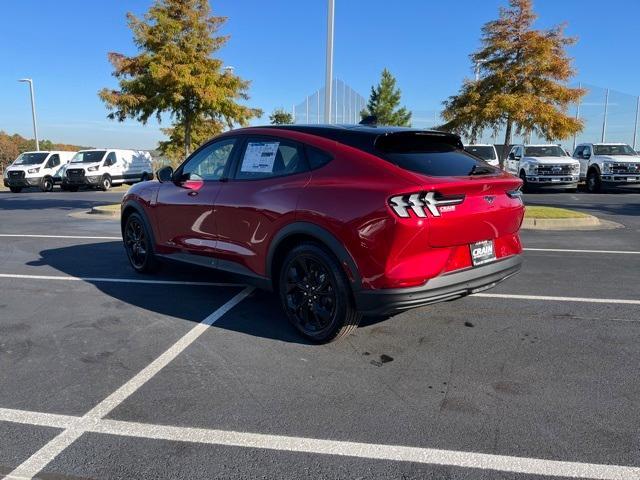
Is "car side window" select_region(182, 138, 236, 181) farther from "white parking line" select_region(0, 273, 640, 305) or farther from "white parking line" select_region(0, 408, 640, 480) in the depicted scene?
"white parking line" select_region(0, 408, 640, 480)

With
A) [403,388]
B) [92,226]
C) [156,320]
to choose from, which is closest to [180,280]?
[156,320]

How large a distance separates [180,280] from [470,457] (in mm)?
4411

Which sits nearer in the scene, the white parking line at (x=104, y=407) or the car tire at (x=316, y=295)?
the white parking line at (x=104, y=407)

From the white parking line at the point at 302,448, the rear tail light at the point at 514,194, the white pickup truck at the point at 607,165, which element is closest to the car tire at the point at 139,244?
the white parking line at the point at 302,448

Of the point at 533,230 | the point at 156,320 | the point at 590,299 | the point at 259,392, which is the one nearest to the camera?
the point at 259,392

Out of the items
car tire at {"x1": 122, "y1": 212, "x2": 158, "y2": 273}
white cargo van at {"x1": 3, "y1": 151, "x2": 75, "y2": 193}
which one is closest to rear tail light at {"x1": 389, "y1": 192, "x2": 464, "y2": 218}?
car tire at {"x1": 122, "y1": 212, "x2": 158, "y2": 273}

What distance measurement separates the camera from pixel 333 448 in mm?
2729

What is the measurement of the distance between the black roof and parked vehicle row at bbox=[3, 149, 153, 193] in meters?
23.7

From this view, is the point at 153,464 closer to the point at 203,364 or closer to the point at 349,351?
the point at 203,364

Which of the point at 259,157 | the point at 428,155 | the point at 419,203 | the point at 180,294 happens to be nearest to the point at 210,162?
the point at 259,157

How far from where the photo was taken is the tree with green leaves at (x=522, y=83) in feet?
37.7

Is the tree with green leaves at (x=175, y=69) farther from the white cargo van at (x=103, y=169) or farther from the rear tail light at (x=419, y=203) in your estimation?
the rear tail light at (x=419, y=203)

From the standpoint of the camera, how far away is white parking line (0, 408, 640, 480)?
2529 millimetres

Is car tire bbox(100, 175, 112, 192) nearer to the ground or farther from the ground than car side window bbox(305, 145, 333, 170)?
nearer to the ground
